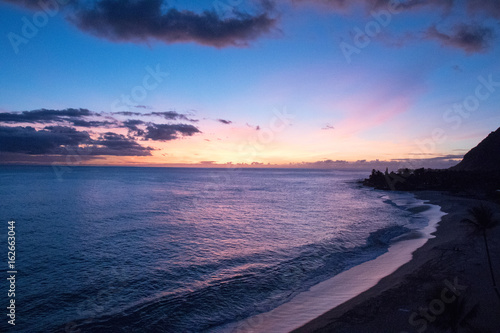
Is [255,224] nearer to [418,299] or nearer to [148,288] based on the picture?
[148,288]

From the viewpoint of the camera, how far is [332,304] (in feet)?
47.1

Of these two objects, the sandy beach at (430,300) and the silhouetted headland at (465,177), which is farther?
the silhouetted headland at (465,177)

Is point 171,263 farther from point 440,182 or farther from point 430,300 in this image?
point 440,182

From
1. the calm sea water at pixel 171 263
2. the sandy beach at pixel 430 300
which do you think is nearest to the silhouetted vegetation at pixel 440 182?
the calm sea water at pixel 171 263

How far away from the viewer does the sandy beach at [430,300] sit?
1009cm

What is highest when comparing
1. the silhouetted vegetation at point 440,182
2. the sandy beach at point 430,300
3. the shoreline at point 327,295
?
the silhouetted vegetation at point 440,182

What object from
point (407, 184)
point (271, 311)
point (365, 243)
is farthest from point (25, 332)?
point (407, 184)

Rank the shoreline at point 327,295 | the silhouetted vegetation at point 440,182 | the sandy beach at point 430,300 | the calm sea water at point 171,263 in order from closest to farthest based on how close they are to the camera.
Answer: the sandy beach at point 430,300 < the shoreline at point 327,295 < the calm sea water at point 171,263 < the silhouetted vegetation at point 440,182

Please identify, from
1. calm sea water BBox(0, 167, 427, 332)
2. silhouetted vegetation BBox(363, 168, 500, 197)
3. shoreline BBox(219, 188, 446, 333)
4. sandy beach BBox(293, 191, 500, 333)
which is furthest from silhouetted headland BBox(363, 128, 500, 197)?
shoreline BBox(219, 188, 446, 333)

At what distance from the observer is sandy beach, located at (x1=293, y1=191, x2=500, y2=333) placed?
33.1 ft

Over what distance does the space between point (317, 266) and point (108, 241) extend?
2148cm

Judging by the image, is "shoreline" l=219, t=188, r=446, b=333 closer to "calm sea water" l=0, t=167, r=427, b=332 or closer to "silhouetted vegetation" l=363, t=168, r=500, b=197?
"calm sea water" l=0, t=167, r=427, b=332

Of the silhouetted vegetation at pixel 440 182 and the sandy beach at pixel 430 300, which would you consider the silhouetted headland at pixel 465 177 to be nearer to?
the silhouetted vegetation at pixel 440 182

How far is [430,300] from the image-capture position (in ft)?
34.5
